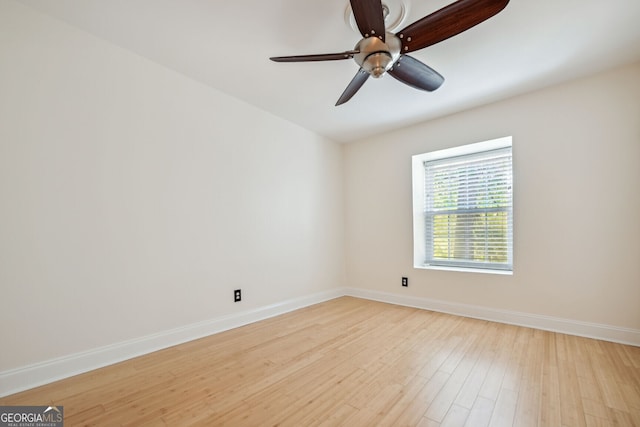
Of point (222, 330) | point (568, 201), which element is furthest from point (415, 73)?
point (222, 330)

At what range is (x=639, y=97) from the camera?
2193 millimetres

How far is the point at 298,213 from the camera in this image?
3.48 m

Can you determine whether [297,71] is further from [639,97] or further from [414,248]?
[639,97]

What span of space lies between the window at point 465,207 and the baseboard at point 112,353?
2170 millimetres

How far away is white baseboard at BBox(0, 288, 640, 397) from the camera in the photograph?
5.54 ft

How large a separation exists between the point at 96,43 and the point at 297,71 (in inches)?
57.7

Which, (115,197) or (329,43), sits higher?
(329,43)

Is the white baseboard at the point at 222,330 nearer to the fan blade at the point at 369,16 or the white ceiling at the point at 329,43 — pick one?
the white ceiling at the point at 329,43

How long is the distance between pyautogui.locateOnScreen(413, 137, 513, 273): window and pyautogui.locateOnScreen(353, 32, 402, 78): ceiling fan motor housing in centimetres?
190

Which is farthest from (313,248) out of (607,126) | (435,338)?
(607,126)

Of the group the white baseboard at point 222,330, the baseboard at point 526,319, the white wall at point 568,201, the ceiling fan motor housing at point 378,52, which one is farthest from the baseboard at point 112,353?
the ceiling fan motor housing at point 378,52

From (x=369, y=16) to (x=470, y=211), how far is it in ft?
8.26

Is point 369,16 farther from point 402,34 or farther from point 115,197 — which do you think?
point 115,197

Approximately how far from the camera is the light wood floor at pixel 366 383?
140 cm
